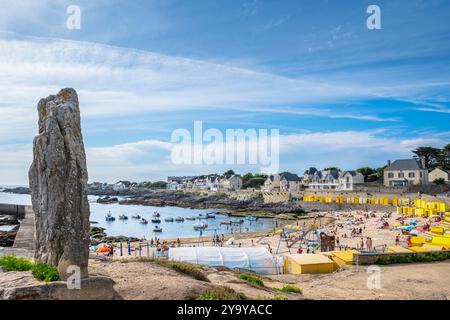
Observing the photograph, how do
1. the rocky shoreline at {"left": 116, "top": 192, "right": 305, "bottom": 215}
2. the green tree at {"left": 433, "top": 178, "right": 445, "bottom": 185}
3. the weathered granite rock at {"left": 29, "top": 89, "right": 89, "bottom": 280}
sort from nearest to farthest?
the weathered granite rock at {"left": 29, "top": 89, "right": 89, "bottom": 280} → the green tree at {"left": 433, "top": 178, "right": 445, "bottom": 185} → the rocky shoreline at {"left": 116, "top": 192, "right": 305, "bottom": 215}

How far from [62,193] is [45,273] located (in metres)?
2.02

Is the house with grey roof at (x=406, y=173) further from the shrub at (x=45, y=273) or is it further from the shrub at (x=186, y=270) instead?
the shrub at (x=45, y=273)

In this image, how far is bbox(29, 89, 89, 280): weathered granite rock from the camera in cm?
935

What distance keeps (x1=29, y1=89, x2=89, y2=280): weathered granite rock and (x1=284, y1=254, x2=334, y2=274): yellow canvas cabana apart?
1341cm

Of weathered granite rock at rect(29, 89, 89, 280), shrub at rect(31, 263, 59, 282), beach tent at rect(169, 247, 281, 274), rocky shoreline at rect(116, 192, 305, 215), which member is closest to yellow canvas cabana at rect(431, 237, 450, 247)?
beach tent at rect(169, 247, 281, 274)

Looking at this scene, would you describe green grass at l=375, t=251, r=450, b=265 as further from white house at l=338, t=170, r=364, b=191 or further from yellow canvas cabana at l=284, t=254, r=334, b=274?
white house at l=338, t=170, r=364, b=191

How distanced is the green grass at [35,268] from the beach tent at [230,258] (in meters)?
10.6

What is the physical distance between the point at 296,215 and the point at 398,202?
20.8 m

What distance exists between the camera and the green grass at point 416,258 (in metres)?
20.5
